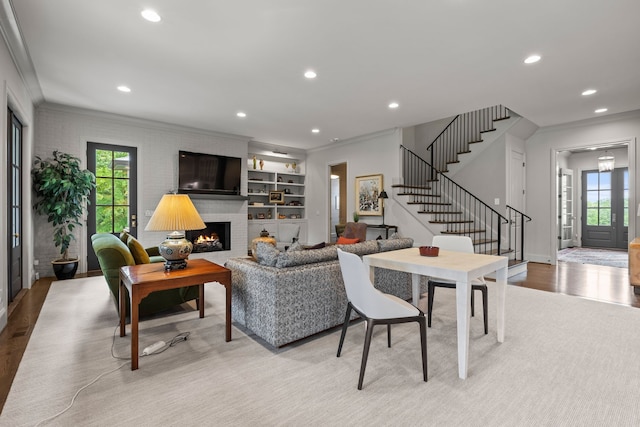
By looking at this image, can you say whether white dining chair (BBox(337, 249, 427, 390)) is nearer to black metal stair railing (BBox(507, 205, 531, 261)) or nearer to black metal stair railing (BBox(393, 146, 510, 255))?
black metal stair railing (BBox(393, 146, 510, 255))

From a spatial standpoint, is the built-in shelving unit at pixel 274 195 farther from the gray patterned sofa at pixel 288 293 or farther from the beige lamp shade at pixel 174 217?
the gray patterned sofa at pixel 288 293

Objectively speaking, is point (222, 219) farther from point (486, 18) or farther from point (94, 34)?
point (486, 18)

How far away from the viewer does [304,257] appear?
8.93 ft

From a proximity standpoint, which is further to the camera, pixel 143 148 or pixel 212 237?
pixel 212 237

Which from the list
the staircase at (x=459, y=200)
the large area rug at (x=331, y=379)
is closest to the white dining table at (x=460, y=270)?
the large area rug at (x=331, y=379)

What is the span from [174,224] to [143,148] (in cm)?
421

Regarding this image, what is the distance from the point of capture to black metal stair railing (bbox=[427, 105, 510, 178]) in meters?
7.09

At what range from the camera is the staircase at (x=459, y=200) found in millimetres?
6312

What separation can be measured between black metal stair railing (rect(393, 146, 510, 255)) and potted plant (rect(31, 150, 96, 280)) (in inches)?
223

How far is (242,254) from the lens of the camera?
7379mm

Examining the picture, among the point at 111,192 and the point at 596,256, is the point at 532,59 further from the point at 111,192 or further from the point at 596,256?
the point at 111,192

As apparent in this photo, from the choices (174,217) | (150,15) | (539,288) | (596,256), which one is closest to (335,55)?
(150,15)

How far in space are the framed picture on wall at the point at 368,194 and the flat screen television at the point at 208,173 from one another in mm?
2828

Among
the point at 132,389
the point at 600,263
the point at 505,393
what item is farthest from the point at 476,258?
the point at 600,263
